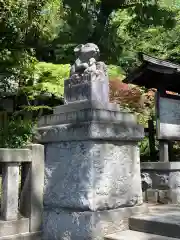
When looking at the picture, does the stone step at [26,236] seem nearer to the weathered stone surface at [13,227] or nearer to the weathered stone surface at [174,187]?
the weathered stone surface at [13,227]

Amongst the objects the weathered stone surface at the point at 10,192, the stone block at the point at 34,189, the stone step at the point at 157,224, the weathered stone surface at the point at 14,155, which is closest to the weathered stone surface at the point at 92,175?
the stone block at the point at 34,189

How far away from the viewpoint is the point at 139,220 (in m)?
3.88

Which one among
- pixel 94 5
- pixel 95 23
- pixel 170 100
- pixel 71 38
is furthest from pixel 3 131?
pixel 94 5

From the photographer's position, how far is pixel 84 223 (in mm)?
3619

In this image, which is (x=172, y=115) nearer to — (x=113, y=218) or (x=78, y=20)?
(x=113, y=218)

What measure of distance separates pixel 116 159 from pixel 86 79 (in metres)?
1.00

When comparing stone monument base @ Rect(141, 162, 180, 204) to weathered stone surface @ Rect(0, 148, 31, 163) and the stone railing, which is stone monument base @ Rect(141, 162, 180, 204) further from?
weathered stone surface @ Rect(0, 148, 31, 163)

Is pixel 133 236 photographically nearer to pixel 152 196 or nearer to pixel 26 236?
pixel 26 236

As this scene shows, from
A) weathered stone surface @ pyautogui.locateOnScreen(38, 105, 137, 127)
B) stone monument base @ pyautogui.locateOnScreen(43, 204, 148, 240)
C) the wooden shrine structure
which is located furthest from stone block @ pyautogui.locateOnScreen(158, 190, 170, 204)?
weathered stone surface @ pyautogui.locateOnScreen(38, 105, 137, 127)

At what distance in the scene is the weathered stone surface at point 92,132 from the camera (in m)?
3.63

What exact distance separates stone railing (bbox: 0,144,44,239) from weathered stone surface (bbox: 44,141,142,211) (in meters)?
0.15

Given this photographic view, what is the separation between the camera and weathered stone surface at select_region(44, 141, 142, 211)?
3.64m

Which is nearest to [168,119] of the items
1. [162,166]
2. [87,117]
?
[162,166]

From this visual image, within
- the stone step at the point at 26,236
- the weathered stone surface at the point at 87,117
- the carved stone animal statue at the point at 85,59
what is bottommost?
the stone step at the point at 26,236
